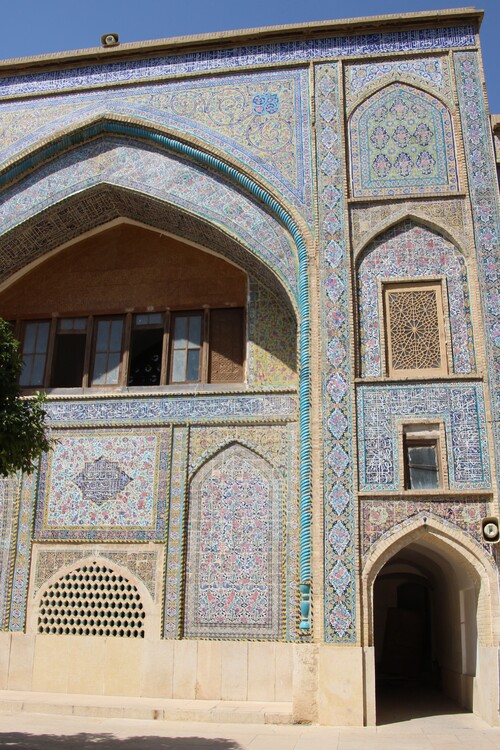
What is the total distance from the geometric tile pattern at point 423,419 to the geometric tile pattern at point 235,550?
4.28ft

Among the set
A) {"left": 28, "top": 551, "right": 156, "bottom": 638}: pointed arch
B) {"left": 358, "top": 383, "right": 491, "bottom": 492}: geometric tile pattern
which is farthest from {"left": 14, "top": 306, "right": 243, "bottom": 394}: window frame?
{"left": 28, "top": 551, "right": 156, "bottom": 638}: pointed arch

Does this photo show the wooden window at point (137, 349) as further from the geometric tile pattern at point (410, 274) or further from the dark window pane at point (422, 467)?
the dark window pane at point (422, 467)

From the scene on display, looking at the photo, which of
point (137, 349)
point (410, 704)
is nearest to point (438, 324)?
point (137, 349)

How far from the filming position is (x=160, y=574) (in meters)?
7.88

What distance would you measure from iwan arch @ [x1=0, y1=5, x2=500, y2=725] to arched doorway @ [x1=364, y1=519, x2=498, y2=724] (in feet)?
0.17

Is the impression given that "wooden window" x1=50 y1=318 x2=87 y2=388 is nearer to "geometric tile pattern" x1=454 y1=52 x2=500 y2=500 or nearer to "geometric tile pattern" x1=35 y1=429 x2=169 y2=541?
"geometric tile pattern" x1=35 y1=429 x2=169 y2=541

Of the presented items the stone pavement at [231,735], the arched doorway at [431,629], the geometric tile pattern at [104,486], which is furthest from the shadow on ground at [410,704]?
the geometric tile pattern at [104,486]

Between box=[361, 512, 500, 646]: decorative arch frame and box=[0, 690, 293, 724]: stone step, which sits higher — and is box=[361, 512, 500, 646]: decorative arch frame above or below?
above

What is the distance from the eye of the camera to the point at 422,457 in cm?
704

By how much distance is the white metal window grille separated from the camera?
25.9 ft

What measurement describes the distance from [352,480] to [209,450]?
187 centimetres

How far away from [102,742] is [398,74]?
7.13m

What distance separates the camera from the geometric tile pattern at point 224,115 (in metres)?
8.23

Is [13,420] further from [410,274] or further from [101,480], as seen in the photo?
[410,274]
